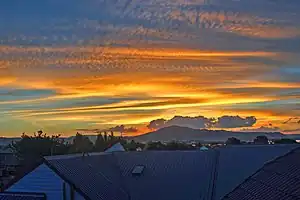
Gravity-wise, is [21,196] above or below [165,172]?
below

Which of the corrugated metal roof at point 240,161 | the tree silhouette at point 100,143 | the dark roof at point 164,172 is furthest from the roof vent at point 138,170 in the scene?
the tree silhouette at point 100,143

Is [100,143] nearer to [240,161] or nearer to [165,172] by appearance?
[165,172]

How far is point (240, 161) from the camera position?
27.2m

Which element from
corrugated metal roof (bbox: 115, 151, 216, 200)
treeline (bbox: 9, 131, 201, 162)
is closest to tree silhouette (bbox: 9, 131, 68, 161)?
treeline (bbox: 9, 131, 201, 162)

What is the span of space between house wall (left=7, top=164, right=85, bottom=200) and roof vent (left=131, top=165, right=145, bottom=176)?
4.54 meters

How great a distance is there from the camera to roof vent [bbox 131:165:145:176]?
89.1 ft

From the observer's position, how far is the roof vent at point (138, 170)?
27.2 metres

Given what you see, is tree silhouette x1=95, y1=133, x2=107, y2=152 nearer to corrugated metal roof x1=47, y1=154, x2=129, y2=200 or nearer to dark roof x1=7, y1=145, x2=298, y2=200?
dark roof x1=7, y1=145, x2=298, y2=200

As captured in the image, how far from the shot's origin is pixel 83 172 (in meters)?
25.1

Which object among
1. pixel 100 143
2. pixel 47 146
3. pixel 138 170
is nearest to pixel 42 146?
pixel 47 146

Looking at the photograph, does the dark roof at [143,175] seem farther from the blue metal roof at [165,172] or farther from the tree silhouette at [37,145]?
the tree silhouette at [37,145]

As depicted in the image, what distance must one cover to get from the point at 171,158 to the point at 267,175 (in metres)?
13.0

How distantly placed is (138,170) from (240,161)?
5.04 metres

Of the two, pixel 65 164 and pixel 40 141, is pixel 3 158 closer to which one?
pixel 40 141
